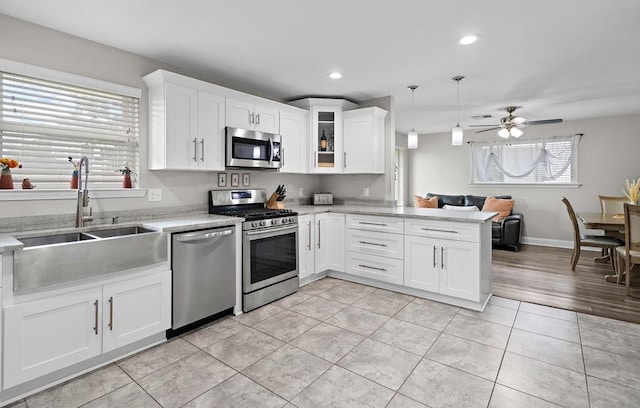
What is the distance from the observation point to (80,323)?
2.05 meters

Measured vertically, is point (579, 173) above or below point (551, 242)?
above

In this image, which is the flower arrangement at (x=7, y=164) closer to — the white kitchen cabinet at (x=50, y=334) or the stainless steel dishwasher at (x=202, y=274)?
the white kitchen cabinet at (x=50, y=334)

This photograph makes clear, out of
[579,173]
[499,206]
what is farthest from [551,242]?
[579,173]

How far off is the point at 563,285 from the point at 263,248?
137 inches

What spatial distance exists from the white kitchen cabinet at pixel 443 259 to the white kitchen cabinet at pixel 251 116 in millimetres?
1873

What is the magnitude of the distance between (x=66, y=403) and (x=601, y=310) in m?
4.23

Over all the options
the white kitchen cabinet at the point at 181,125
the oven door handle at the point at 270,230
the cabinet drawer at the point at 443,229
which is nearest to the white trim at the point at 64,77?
the white kitchen cabinet at the point at 181,125

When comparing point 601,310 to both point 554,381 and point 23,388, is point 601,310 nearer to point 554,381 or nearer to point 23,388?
point 554,381

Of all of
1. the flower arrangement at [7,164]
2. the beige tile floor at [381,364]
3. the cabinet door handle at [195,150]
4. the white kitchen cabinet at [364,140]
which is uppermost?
the white kitchen cabinet at [364,140]

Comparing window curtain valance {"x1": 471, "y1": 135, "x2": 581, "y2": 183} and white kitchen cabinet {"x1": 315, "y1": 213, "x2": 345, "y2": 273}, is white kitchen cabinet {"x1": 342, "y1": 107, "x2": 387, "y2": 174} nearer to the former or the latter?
white kitchen cabinet {"x1": 315, "y1": 213, "x2": 345, "y2": 273}

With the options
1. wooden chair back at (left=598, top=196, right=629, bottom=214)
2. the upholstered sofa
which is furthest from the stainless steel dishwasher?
wooden chair back at (left=598, top=196, right=629, bottom=214)

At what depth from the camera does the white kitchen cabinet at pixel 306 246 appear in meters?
3.74

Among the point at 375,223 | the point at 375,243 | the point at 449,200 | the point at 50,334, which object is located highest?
the point at 449,200

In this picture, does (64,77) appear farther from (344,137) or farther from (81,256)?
(344,137)
